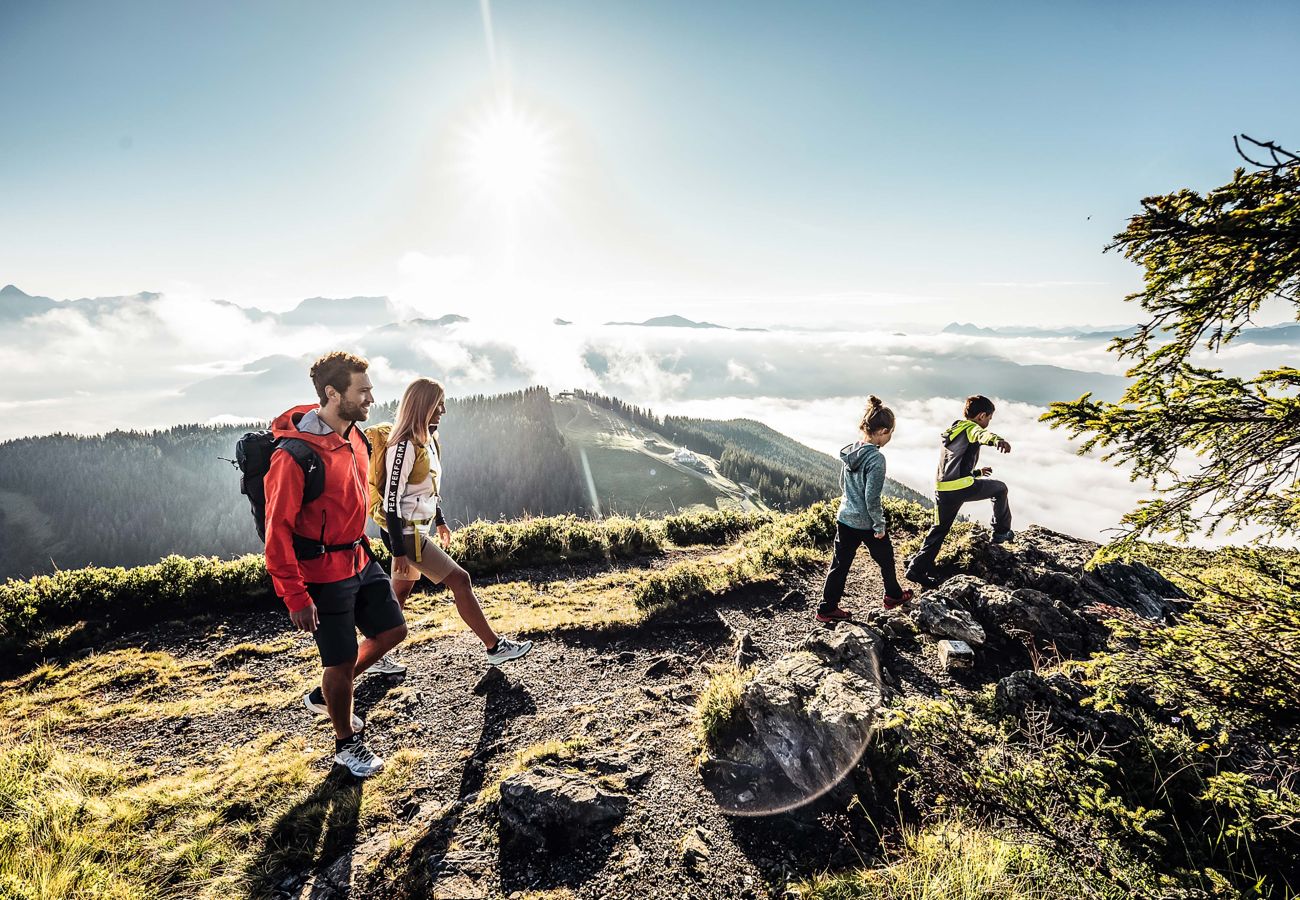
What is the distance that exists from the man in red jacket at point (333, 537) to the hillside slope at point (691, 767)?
897mm

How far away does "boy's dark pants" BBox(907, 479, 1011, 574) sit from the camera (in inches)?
315

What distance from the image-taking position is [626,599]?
29.5 feet

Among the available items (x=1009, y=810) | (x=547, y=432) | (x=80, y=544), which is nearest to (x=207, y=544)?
(x=80, y=544)

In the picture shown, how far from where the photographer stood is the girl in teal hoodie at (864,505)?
671 centimetres

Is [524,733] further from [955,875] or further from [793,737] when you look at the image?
[955,875]

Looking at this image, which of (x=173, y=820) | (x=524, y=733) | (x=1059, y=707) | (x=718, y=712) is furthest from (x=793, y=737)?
(x=173, y=820)

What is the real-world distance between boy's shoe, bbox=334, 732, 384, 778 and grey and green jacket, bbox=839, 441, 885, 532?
5.77 metres

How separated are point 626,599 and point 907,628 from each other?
4421mm

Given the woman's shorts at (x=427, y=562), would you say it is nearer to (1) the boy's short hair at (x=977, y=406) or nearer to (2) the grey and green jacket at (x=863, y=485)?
(2) the grey and green jacket at (x=863, y=485)

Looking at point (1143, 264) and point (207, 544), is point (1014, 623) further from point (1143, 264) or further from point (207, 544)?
point (207, 544)

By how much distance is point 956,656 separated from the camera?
5.87 m

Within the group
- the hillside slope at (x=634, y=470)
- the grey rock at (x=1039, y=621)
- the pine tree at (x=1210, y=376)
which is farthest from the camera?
the hillside slope at (x=634, y=470)

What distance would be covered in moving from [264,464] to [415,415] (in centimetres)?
150

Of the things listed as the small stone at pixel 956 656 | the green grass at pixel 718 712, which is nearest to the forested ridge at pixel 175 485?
the small stone at pixel 956 656
